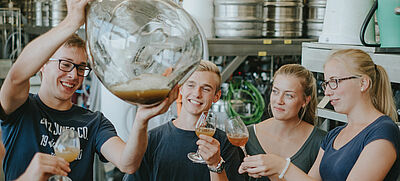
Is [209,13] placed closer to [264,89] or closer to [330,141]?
[264,89]

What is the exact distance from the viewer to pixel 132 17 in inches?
53.7

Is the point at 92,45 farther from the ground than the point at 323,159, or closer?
farther from the ground

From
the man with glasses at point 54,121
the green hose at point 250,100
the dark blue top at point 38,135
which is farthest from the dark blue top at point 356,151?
the green hose at point 250,100

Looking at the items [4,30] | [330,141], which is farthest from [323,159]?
[4,30]

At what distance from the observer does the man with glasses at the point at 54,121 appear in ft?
5.66

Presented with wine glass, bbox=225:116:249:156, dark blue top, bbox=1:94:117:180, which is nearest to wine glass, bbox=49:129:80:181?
dark blue top, bbox=1:94:117:180

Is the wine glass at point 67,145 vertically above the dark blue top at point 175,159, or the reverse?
the wine glass at point 67,145

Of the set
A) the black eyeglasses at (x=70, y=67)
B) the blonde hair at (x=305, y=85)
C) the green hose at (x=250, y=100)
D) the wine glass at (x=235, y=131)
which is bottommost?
the green hose at (x=250, y=100)

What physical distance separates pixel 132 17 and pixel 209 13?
2851mm

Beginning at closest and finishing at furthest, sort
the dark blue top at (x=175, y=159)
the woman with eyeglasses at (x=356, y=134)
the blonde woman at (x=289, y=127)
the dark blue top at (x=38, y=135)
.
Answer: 1. the woman with eyeglasses at (x=356, y=134)
2. the dark blue top at (x=38, y=135)
3. the dark blue top at (x=175, y=159)
4. the blonde woman at (x=289, y=127)

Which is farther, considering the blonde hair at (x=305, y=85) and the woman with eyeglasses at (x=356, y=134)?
the blonde hair at (x=305, y=85)

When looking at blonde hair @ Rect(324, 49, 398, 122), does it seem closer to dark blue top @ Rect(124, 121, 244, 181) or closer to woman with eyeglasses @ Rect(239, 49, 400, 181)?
woman with eyeglasses @ Rect(239, 49, 400, 181)

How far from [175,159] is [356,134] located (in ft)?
2.33

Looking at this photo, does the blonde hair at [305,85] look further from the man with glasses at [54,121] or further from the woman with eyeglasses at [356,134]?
the man with glasses at [54,121]
